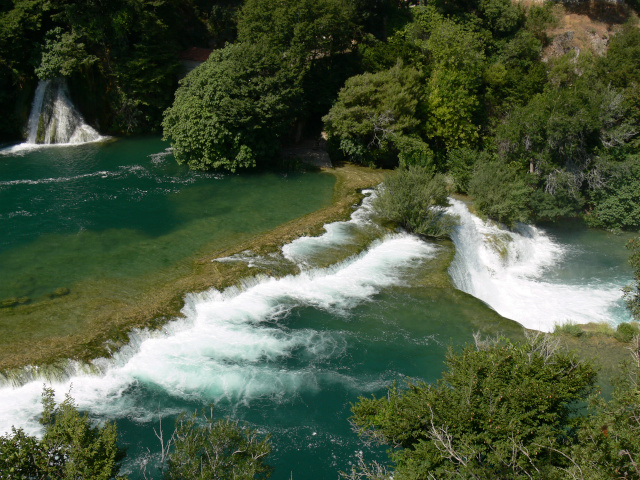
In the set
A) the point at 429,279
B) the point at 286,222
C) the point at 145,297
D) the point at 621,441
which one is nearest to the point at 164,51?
the point at 286,222

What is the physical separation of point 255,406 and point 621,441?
9.56 m

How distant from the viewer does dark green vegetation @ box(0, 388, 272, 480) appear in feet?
32.4

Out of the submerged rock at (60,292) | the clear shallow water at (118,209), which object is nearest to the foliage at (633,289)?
the clear shallow water at (118,209)

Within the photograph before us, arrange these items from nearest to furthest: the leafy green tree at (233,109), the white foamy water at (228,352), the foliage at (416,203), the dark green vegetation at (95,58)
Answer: the white foamy water at (228,352)
the foliage at (416,203)
the leafy green tree at (233,109)
the dark green vegetation at (95,58)

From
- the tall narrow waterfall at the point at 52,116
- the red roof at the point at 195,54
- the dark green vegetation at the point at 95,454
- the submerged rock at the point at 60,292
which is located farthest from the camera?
the red roof at the point at 195,54

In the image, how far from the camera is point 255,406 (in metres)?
16.0

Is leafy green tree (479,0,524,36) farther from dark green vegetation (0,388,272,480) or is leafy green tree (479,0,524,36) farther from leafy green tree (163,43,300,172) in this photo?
dark green vegetation (0,388,272,480)

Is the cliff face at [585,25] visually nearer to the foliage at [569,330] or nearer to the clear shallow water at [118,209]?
the clear shallow water at [118,209]

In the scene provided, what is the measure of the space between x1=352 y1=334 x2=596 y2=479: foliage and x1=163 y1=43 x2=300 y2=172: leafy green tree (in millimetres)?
22754

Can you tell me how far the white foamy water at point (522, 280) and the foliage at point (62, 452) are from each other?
16490 millimetres

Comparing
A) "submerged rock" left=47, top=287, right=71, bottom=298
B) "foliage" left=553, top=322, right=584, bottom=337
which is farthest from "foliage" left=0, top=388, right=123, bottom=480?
"foliage" left=553, top=322, right=584, bottom=337

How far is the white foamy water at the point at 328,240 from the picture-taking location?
2394 centimetres

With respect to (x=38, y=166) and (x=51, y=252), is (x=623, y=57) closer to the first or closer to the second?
(x=51, y=252)

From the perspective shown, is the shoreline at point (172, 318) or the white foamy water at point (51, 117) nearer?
the shoreline at point (172, 318)
